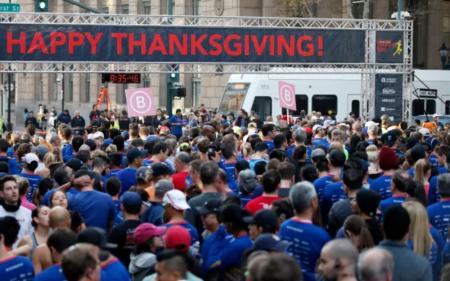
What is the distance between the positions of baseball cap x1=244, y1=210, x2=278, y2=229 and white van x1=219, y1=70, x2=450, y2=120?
28.0 meters

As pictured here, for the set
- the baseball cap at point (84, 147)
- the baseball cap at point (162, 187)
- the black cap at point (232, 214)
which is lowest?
the black cap at point (232, 214)

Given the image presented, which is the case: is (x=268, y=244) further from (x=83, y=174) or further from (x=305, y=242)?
(x=83, y=174)

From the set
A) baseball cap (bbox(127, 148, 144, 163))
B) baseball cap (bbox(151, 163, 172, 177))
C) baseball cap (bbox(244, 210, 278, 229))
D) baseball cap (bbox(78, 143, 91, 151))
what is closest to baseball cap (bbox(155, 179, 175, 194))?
baseball cap (bbox(151, 163, 172, 177))

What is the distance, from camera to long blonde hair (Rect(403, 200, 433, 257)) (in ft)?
30.5

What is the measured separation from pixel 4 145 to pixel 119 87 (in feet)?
147

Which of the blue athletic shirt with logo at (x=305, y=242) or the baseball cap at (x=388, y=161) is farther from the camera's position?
the baseball cap at (x=388, y=161)

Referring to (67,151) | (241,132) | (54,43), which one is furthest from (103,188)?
(54,43)

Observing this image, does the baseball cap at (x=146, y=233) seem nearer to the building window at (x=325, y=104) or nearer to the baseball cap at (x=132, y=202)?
the baseball cap at (x=132, y=202)

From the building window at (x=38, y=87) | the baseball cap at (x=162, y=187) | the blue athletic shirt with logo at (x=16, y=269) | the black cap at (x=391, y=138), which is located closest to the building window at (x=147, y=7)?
the building window at (x=38, y=87)

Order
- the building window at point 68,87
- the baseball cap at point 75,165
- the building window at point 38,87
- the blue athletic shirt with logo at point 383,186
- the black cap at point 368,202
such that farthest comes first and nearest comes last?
the building window at point 38,87 → the building window at point 68,87 → the baseball cap at point 75,165 → the blue athletic shirt with logo at point 383,186 → the black cap at point 368,202

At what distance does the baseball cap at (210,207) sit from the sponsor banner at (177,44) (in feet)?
60.9

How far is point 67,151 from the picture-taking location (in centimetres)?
1936

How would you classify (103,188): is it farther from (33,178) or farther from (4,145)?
(4,145)

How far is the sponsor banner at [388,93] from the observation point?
103ft
